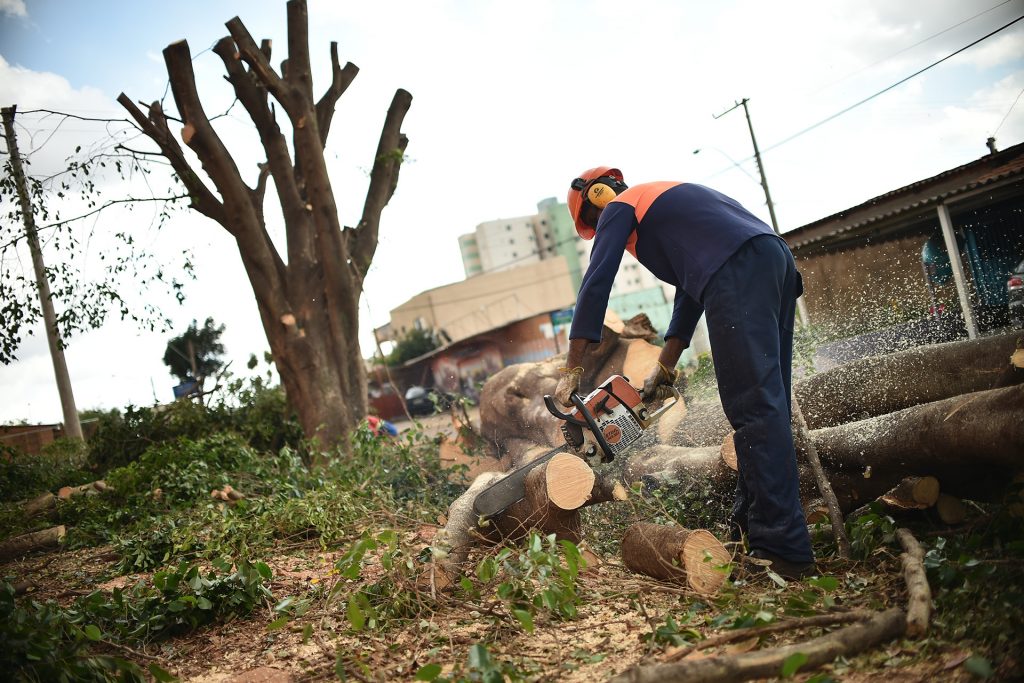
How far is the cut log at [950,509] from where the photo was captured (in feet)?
8.65

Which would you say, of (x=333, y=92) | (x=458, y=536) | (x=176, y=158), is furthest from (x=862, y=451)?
(x=333, y=92)

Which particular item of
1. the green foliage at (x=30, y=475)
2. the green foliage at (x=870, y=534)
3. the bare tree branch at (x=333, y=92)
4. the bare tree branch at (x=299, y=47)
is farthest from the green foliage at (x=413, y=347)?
the green foliage at (x=870, y=534)

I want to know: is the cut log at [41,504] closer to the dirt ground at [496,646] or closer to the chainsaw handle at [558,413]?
the dirt ground at [496,646]

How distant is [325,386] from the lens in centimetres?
740

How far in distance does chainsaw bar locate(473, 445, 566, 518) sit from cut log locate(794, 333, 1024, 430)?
1.77 m

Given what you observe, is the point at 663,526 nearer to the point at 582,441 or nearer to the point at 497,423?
the point at 582,441

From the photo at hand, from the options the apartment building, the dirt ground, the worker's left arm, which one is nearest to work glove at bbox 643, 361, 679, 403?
the worker's left arm

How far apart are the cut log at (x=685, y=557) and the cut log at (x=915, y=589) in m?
0.55

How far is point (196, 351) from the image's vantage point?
A: 109 ft

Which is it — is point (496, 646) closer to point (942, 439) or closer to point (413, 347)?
point (942, 439)

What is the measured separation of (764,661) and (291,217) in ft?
23.7

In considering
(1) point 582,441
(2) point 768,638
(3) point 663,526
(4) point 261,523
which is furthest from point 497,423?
(2) point 768,638

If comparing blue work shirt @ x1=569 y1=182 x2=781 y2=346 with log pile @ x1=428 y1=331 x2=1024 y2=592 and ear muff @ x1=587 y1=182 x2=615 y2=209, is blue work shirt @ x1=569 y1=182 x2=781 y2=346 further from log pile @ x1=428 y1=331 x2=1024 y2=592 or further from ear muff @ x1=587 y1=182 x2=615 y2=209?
log pile @ x1=428 y1=331 x2=1024 y2=592

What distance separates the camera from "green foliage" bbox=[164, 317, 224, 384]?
106ft
